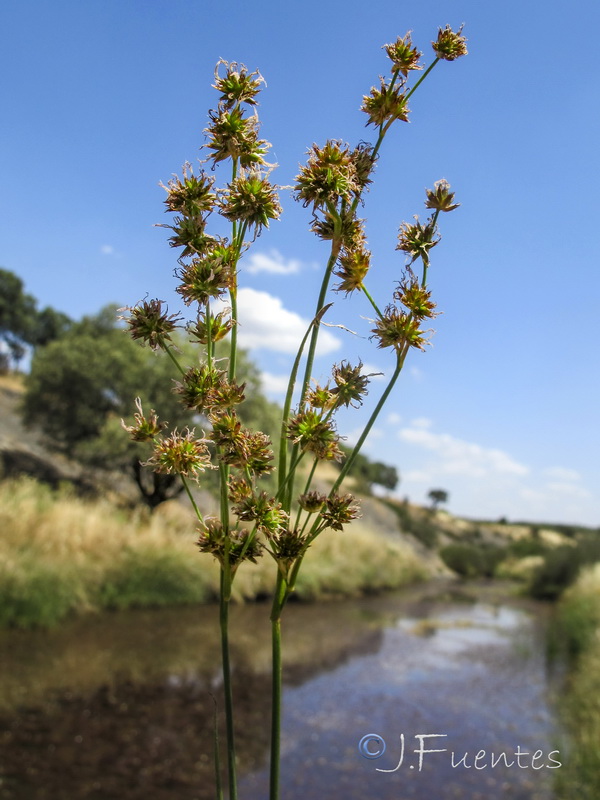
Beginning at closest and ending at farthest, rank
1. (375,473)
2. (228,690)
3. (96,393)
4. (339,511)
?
(228,690) → (339,511) → (96,393) → (375,473)

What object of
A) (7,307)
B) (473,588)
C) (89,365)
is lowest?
(473,588)

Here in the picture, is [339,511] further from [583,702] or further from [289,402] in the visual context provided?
[583,702]

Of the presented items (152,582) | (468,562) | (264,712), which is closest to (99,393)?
(152,582)

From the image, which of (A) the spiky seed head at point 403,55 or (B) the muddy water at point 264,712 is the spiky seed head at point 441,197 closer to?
(A) the spiky seed head at point 403,55

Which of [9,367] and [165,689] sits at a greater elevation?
[9,367]

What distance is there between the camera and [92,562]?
1271 centimetres

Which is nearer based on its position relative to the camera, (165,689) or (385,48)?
(385,48)

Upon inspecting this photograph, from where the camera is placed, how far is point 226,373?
0.99 m

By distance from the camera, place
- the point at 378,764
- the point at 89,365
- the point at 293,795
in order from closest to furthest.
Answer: the point at 293,795
the point at 378,764
the point at 89,365

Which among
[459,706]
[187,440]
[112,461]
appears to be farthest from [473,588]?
[187,440]

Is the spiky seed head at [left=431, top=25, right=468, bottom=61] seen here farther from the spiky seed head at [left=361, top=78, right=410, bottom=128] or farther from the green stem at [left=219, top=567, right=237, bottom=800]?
the green stem at [left=219, top=567, right=237, bottom=800]

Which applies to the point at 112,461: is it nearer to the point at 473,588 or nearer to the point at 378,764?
the point at 378,764

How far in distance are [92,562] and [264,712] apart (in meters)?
5.14

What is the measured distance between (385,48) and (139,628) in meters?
12.0
